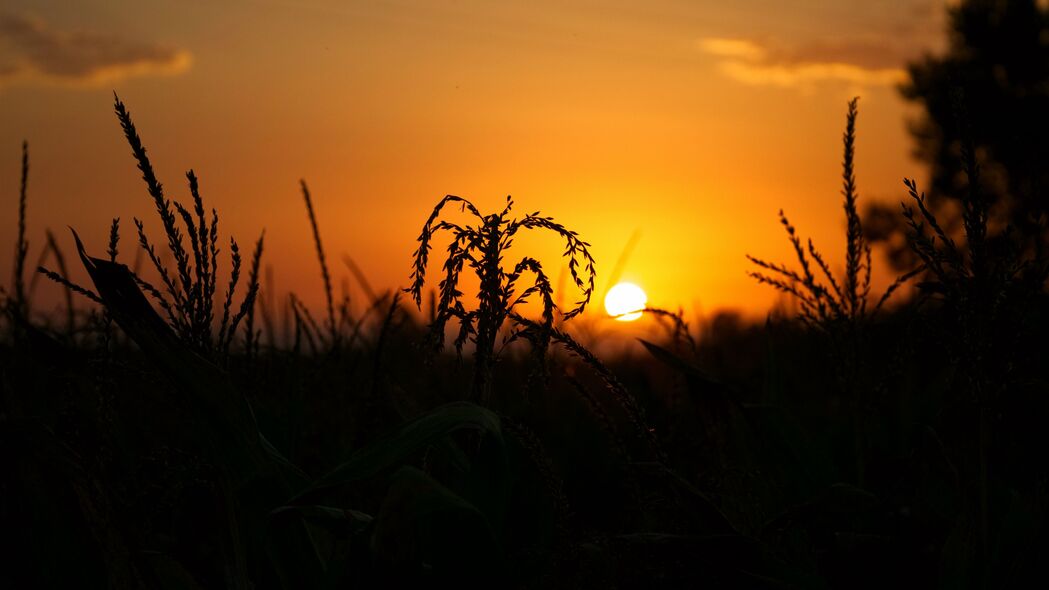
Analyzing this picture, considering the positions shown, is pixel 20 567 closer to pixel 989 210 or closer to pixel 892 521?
pixel 892 521

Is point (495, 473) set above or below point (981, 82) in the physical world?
below

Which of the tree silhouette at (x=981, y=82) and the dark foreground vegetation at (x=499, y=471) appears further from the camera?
the tree silhouette at (x=981, y=82)

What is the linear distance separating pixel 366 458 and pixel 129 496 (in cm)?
83

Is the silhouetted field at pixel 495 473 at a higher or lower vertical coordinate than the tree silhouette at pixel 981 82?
lower

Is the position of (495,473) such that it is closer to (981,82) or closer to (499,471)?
(499,471)

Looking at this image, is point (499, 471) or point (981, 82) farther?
point (981, 82)

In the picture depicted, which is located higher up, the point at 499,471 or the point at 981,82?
the point at 981,82

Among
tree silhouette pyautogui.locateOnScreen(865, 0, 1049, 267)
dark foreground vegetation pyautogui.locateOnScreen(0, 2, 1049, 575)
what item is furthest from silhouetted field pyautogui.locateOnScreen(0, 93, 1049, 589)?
tree silhouette pyautogui.locateOnScreen(865, 0, 1049, 267)

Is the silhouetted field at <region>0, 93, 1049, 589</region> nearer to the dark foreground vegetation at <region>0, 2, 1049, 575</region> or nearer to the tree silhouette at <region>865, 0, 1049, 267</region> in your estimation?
the dark foreground vegetation at <region>0, 2, 1049, 575</region>

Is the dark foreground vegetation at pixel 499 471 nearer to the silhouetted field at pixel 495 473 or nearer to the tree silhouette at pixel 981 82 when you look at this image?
the silhouetted field at pixel 495 473

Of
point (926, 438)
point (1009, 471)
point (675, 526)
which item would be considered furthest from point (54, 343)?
point (1009, 471)

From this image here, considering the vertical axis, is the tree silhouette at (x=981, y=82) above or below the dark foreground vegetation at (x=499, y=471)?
above

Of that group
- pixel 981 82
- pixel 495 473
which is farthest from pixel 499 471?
pixel 981 82

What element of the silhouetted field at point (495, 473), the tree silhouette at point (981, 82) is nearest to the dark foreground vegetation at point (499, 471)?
the silhouetted field at point (495, 473)
